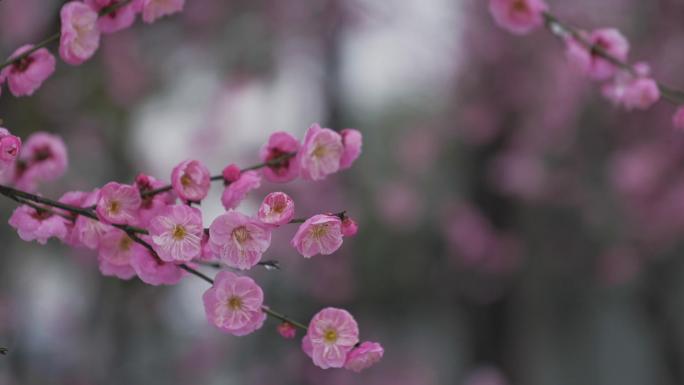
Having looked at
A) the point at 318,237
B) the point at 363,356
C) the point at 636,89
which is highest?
the point at 636,89

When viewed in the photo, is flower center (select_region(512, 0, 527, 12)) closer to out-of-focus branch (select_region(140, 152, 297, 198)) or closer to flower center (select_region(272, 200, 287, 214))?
out-of-focus branch (select_region(140, 152, 297, 198))

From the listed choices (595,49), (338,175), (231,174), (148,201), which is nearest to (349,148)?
(231,174)

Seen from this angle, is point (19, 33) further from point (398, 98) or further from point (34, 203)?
point (398, 98)

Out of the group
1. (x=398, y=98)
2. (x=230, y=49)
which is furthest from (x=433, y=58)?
(x=398, y=98)

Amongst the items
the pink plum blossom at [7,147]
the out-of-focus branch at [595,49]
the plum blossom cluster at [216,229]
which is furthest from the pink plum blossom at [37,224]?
the out-of-focus branch at [595,49]

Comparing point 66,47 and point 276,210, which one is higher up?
point 66,47

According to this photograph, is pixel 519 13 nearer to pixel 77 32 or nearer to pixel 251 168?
pixel 251 168

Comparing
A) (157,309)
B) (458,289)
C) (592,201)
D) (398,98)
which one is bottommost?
(157,309)
